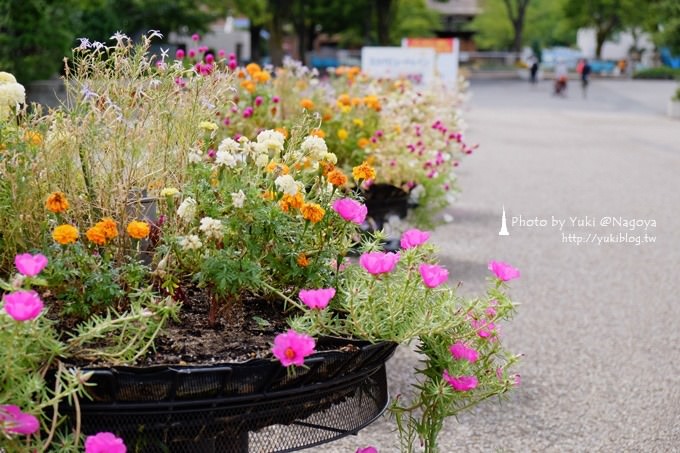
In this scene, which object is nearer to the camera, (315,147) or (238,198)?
(238,198)

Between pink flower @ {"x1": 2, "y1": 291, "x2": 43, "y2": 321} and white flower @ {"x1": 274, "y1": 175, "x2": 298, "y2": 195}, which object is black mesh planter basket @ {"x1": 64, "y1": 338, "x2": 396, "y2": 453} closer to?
pink flower @ {"x1": 2, "y1": 291, "x2": 43, "y2": 321}

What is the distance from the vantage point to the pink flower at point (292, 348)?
84.7 inches

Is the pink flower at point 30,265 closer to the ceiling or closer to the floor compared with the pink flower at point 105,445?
closer to the ceiling

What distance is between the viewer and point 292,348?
2.16 meters

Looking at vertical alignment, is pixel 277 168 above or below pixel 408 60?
above

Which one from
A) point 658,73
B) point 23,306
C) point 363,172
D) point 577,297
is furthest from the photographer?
point 658,73

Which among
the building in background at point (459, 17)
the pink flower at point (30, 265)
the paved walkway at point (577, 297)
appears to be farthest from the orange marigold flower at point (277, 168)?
the building in background at point (459, 17)

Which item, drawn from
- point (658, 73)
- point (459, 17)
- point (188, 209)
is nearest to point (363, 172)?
point (188, 209)

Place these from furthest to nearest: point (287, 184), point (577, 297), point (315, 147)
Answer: point (577, 297) → point (315, 147) → point (287, 184)

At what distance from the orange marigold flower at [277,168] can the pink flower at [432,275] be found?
1.85ft

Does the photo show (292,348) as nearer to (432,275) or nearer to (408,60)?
(432,275)

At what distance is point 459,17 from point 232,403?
84.8 meters

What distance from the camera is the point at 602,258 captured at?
8.04m

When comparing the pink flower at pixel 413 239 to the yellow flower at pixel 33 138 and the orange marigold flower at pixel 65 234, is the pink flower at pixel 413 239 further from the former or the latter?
the yellow flower at pixel 33 138
